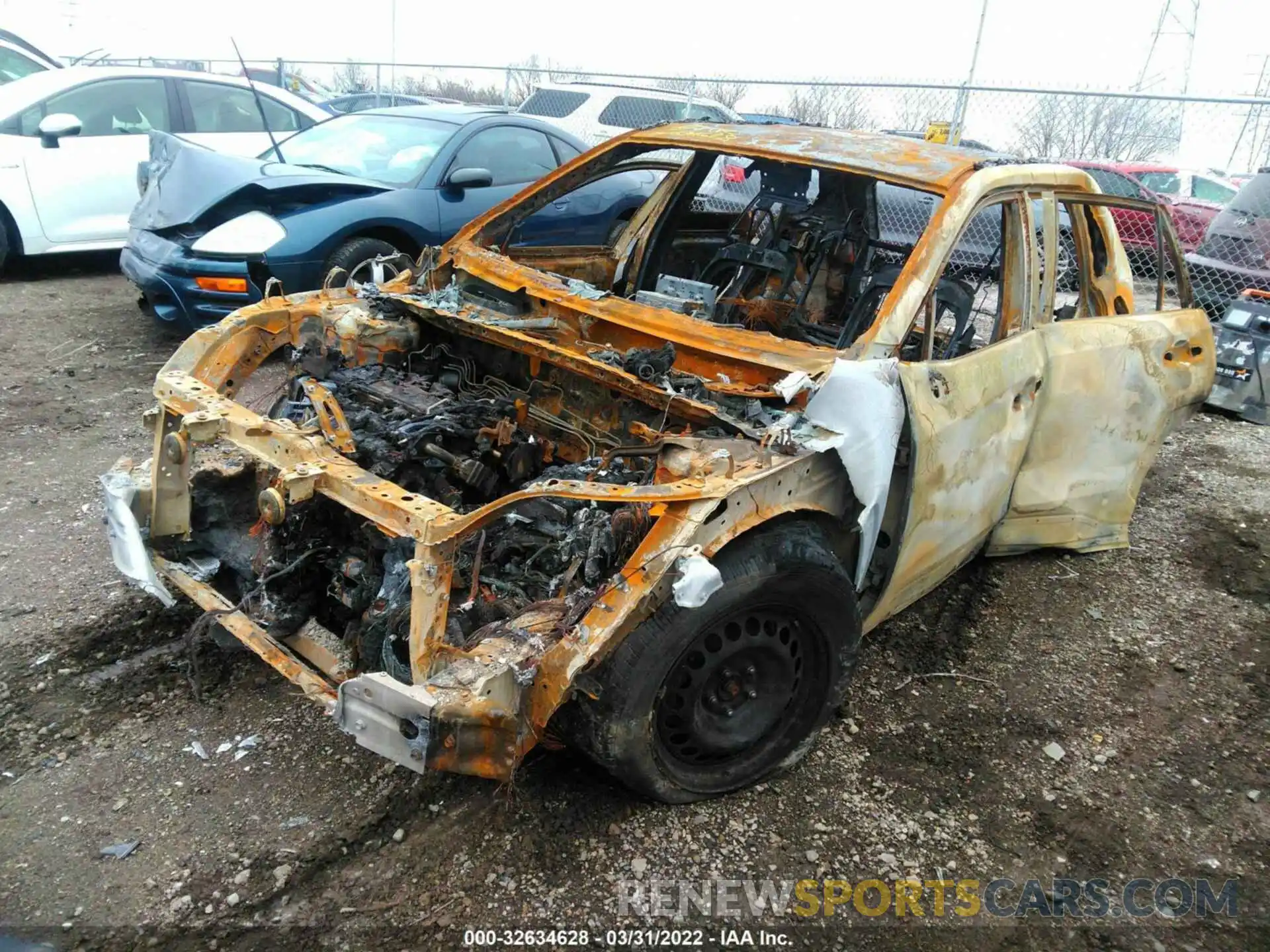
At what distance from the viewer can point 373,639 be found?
8.29ft

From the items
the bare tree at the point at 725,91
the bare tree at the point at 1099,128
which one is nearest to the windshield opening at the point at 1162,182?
the bare tree at the point at 1099,128

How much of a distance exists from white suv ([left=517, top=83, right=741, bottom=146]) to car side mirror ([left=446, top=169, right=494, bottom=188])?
5269 millimetres

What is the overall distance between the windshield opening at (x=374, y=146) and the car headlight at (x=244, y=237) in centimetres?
91

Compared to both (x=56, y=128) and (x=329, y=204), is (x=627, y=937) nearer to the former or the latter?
(x=329, y=204)

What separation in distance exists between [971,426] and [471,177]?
14.2 ft

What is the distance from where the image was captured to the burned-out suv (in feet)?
7.41

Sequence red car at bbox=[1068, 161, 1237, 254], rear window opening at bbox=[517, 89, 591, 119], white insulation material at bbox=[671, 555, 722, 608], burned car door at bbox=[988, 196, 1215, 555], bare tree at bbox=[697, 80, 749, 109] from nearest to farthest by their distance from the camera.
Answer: white insulation material at bbox=[671, 555, 722, 608] → burned car door at bbox=[988, 196, 1215, 555] → red car at bbox=[1068, 161, 1237, 254] → bare tree at bbox=[697, 80, 749, 109] → rear window opening at bbox=[517, 89, 591, 119]

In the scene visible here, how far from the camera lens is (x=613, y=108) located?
11516 mm

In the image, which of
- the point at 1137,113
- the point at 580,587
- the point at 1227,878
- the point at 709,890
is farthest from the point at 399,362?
the point at 1137,113

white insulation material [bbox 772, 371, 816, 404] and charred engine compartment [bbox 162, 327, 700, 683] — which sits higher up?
white insulation material [bbox 772, 371, 816, 404]

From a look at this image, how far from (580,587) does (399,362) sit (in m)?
1.63

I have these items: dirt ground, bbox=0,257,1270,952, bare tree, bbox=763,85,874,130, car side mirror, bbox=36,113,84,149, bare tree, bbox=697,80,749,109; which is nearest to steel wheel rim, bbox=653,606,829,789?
dirt ground, bbox=0,257,1270,952

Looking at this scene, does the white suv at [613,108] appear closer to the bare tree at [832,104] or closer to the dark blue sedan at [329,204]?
the bare tree at [832,104]

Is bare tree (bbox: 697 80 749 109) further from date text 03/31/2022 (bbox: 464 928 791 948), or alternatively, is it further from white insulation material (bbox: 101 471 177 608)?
date text 03/31/2022 (bbox: 464 928 791 948)
